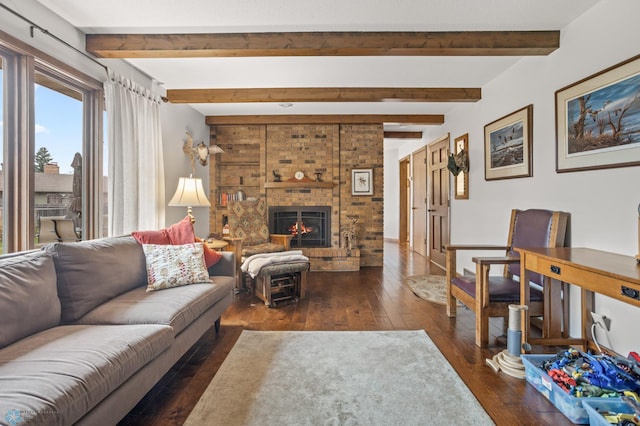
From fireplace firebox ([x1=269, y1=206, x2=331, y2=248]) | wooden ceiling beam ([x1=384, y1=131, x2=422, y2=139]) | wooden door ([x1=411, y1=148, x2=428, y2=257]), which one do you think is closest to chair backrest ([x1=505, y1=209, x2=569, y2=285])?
fireplace firebox ([x1=269, y1=206, x2=331, y2=248])

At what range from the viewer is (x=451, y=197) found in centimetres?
495

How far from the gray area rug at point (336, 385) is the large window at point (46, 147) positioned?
1.71m

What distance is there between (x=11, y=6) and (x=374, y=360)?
3244 mm

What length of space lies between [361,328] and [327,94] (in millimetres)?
2678

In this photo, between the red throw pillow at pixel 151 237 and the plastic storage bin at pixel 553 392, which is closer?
the plastic storage bin at pixel 553 392

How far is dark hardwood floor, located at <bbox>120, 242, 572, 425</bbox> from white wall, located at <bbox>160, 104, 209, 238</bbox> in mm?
1559

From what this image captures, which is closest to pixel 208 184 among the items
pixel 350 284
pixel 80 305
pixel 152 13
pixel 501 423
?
pixel 350 284

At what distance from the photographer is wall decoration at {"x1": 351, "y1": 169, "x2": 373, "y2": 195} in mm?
5375

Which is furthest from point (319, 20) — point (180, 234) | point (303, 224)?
point (303, 224)

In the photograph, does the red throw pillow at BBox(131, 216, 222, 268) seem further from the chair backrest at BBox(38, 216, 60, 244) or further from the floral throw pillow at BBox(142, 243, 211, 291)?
the chair backrest at BBox(38, 216, 60, 244)

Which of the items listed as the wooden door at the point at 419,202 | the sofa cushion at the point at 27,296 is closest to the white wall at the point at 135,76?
the sofa cushion at the point at 27,296

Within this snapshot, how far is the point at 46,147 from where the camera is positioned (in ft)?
7.93

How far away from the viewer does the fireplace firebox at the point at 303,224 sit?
5.41 m

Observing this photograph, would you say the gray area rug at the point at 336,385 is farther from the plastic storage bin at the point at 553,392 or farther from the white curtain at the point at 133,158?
the white curtain at the point at 133,158
